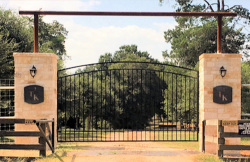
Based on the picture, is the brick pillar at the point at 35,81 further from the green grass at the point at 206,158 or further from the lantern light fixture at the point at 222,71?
the lantern light fixture at the point at 222,71

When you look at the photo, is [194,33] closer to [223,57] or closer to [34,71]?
[223,57]

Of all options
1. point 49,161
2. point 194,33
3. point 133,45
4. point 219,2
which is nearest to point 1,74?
point 49,161

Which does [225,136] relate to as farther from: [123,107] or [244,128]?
[123,107]

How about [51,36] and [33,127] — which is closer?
[33,127]

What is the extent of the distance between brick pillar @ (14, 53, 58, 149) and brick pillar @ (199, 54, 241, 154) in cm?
461

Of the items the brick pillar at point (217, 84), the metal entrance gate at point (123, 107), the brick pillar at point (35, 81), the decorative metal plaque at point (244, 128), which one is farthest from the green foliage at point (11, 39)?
the decorative metal plaque at point (244, 128)

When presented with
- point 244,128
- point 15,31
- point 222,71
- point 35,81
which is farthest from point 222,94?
point 15,31

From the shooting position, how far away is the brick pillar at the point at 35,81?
32.9ft

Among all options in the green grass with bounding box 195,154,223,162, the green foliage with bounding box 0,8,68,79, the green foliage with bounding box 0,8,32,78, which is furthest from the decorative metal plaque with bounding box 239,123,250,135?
the green foliage with bounding box 0,8,32,78

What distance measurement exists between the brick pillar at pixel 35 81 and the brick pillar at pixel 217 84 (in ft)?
15.1

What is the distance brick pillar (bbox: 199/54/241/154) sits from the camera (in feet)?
32.6

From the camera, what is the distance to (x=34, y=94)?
10.0m

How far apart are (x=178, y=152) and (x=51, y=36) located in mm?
31660

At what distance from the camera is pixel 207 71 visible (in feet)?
32.7
